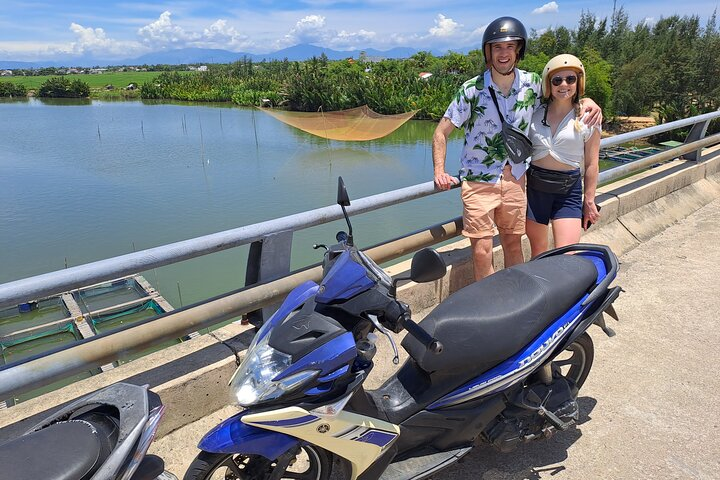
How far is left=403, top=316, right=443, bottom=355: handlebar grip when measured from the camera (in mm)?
1787

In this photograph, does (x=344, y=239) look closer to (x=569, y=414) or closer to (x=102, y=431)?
(x=102, y=431)

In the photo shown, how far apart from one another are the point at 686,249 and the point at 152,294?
8.45 m

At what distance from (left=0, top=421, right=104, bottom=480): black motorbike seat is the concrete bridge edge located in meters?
0.99

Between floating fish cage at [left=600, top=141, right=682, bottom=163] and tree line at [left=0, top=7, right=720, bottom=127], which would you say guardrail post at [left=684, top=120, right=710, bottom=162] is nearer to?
floating fish cage at [left=600, top=141, right=682, bottom=163]

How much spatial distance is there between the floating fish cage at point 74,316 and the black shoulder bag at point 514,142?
652 cm

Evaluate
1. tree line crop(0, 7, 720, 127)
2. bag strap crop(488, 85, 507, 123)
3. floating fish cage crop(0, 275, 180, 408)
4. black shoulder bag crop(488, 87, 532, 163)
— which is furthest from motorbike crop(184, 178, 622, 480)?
tree line crop(0, 7, 720, 127)

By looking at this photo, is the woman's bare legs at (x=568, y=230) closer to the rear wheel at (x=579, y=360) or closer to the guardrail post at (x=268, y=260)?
the rear wheel at (x=579, y=360)

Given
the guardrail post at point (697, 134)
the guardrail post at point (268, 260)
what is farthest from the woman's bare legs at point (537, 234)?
the guardrail post at point (697, 134)

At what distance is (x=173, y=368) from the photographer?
8.91 feet

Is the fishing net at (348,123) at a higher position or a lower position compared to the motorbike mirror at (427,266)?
lower

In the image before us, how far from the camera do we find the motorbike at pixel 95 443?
Answer: 1.37 meters

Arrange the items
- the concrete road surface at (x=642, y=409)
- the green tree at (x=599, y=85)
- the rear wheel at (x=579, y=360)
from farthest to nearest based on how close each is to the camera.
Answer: the green tree at (x=599, y=85)
the rear wheel at (x=579, y=360)
the concrete road surface at (x=642, y=409)

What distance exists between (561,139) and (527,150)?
23 centimetres

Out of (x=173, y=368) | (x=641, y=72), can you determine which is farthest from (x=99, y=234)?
(x=641, y=72)
